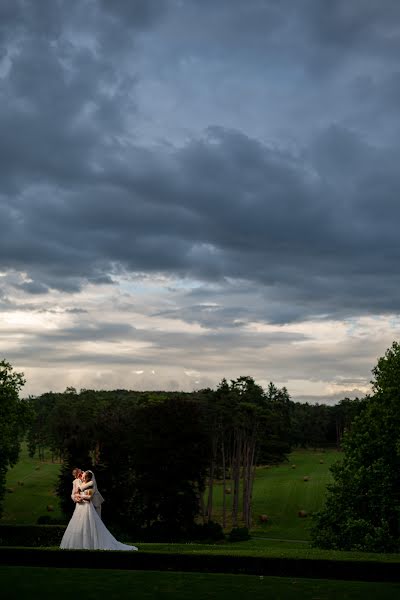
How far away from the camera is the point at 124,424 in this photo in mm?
85188

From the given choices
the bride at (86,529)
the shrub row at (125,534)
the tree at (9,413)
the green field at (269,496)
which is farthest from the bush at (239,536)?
the bride at (86,529)

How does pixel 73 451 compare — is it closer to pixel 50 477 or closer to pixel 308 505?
pixel 308 505

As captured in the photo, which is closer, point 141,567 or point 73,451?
point 141,567

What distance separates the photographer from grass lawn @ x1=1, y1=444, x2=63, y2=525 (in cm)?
9300

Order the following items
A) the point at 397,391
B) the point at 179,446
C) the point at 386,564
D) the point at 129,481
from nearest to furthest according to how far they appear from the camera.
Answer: the point at 386,564 → the point at 397,391 → the point at 179,446 → the point at 129,481

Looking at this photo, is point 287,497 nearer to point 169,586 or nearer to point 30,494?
point 30,494

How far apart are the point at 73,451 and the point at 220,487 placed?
4969 centimetres

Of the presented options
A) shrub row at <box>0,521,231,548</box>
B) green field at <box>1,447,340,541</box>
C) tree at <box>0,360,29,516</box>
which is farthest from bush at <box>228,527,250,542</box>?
tree at <box>0,360,29,516</box>

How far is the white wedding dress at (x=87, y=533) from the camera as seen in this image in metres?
30.3

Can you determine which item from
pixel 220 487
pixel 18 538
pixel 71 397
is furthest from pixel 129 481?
pixel 71 397

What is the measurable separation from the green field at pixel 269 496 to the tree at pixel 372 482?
115 feet

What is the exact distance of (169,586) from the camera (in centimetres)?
2083

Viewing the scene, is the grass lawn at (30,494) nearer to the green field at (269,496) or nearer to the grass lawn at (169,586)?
the green field at (269,496)

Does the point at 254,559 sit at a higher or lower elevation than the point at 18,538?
higher
